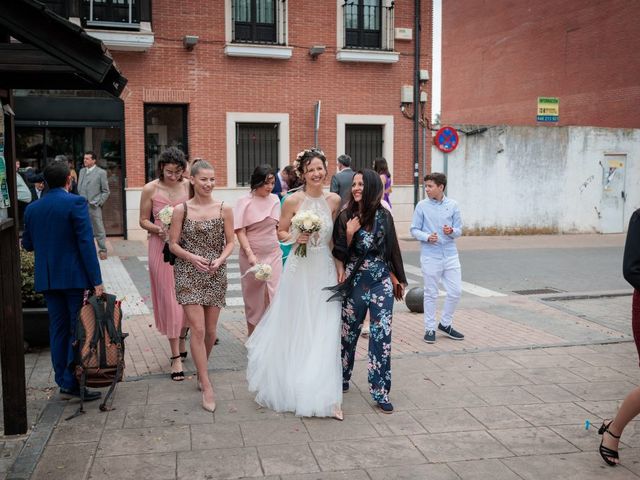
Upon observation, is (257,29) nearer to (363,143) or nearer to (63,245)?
(363,143)

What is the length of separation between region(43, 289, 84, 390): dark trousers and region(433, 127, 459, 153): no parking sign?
14.6 m

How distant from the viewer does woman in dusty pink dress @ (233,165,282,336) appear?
6.89 metres

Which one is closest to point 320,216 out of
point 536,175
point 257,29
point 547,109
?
point 257,29

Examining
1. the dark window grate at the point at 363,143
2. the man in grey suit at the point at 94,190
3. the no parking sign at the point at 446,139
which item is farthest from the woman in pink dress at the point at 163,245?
the dark window grate at the point at 363,143

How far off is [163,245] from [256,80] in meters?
12.8

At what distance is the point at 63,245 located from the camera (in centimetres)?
548

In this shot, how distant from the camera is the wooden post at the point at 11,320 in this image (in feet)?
15.8

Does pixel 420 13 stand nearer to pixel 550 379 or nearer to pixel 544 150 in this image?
pixel 544 150

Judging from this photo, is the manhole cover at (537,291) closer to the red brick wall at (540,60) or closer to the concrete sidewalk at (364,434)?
the concrete sidewalk at (364,434)

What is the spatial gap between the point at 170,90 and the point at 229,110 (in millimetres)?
1595

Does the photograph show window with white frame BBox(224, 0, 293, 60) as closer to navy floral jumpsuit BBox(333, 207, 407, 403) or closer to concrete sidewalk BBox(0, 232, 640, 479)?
concrete sidewalk BBox(0, 232, 640, 479)

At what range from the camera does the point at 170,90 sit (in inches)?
701

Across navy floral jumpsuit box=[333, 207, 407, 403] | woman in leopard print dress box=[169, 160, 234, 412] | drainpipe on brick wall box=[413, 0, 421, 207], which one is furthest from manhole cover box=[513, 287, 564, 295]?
drainpipe on brick wall box=[413, 0, 421, 207]

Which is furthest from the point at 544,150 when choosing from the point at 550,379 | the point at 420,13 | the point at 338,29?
the point at 550,379
